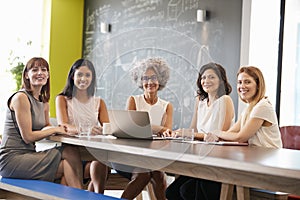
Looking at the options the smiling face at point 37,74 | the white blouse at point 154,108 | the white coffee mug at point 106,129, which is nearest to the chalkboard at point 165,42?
→ the white blouse at point 154,108

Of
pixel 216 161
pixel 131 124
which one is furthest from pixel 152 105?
pixel 216 161

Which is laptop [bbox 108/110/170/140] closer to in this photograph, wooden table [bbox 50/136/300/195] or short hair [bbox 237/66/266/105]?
wooden table [bbox 50/136/300/195]

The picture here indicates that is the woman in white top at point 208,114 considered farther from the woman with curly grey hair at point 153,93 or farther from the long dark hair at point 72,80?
the long dark hair at point 72,80

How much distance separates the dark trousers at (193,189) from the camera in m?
2.79

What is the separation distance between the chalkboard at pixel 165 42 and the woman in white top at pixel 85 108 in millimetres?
149

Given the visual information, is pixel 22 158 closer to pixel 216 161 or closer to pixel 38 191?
pixel 38 191

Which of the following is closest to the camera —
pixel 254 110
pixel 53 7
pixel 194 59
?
pixel 194 59

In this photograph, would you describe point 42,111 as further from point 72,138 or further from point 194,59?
point 194,59

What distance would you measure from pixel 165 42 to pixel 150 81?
0.75 feet

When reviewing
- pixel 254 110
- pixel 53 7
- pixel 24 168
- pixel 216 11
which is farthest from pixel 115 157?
pixel 53 7

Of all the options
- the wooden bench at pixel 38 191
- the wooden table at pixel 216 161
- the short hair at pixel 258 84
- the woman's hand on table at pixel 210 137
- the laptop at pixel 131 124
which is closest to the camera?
the wooden table at pixel 216 161

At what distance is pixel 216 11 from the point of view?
5.30 m

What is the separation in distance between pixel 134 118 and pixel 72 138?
0.46 meters

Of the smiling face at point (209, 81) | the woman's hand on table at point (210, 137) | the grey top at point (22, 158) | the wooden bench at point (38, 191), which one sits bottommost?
the wooden bench at point (38, 191)
